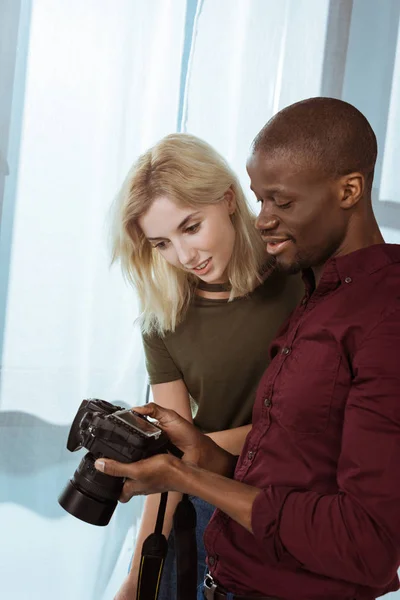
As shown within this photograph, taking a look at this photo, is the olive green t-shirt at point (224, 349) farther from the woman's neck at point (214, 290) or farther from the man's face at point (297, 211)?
the man's face at point (297, 211)

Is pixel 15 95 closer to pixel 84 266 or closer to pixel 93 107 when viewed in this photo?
pixel 93 107

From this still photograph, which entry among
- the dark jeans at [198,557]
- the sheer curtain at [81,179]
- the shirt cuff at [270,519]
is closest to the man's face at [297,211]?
the shirt cuff at [270,519]

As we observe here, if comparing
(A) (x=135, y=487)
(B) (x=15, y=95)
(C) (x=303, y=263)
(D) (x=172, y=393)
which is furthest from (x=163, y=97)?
(A) (x=135, y=487)

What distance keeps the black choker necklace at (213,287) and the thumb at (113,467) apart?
0.51 meters

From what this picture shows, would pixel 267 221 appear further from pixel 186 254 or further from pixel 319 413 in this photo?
pixel 186 254

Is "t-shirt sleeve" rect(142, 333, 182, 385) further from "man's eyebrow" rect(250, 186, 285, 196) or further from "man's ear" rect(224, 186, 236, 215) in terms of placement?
"man's eyebrow" rect(250, 186, 285, 196)

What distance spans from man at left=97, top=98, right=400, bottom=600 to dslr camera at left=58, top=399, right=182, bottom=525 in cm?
2

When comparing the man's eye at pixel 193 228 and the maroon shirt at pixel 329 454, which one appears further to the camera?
the man's eye at pixel 193 228

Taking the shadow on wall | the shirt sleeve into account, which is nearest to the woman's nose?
the shirt sleeve

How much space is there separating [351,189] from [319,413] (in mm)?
278

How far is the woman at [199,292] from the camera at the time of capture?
1.35m

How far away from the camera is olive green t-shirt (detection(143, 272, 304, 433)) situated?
137cm

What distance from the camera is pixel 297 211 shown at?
37.1 inches

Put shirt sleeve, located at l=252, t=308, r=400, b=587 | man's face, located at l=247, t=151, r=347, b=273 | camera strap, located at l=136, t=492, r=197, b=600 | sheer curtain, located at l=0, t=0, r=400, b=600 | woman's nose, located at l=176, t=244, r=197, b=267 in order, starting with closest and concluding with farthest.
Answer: shirt sleeve, located at l=252, t=308, r=400, b=587 < man's face, located at l=247, t=151, r=347, b=273 < camera strap, located at l=136, t=492, r=197, b=600 < woman's nose, located at l=176, t=244, r=197, b=267 < sheer curtain, located at l=0, t=0, r=400, b=600
